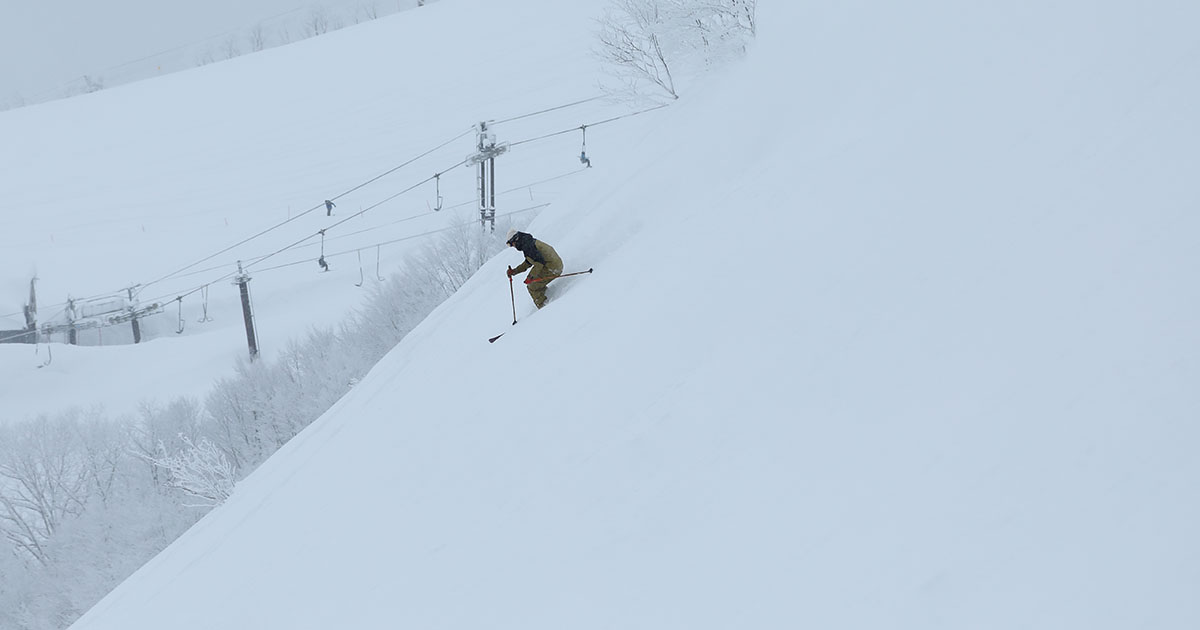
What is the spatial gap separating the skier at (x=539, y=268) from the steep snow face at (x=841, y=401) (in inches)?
16.7

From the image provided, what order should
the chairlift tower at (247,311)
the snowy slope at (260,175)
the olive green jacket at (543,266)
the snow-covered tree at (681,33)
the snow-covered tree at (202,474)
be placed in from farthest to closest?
the snowy slope at (260,175)
the chairlift tower at (247,311)
the snow-covered tree at (202,474)
the snow-covered tree at (681,33)
the olive green jacket at (543,266)

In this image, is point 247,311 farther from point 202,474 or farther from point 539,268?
point 539,268

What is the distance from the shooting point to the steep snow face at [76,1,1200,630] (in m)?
5.21

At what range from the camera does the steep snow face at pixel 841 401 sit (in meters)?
5.21

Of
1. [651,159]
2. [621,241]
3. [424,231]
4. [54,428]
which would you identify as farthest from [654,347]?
[424,231]

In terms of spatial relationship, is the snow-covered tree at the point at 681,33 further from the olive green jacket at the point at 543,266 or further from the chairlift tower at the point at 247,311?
the chairlift tower at the point at 247,311

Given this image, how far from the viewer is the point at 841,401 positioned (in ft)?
22.4

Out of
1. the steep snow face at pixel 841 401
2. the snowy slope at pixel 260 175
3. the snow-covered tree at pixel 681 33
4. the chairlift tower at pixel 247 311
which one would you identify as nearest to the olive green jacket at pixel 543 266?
the steep snow face at pixel 841 401

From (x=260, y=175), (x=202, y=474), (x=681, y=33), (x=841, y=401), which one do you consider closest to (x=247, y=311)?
(x=202, y=474)

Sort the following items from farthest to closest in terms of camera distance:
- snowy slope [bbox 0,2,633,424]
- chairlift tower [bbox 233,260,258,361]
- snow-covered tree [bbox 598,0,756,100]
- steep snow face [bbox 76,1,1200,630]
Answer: snowy slope [bbox 0,2,633,424] → chairlift tower [bbox 233,260,258,361] → snow-covered tree [bbox 598,0,756,100] → steep snow face [bbox 76,1,1200,630]

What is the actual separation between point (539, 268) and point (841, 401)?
21.4 ft

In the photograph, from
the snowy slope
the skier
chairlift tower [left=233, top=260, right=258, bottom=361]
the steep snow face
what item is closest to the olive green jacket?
the skier

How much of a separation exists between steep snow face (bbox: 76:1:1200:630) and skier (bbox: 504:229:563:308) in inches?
16.7

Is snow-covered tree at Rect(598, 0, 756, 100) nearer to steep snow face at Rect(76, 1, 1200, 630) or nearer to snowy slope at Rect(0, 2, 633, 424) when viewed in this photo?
steep snow face at Rect(76, 1, 1200, 630)
